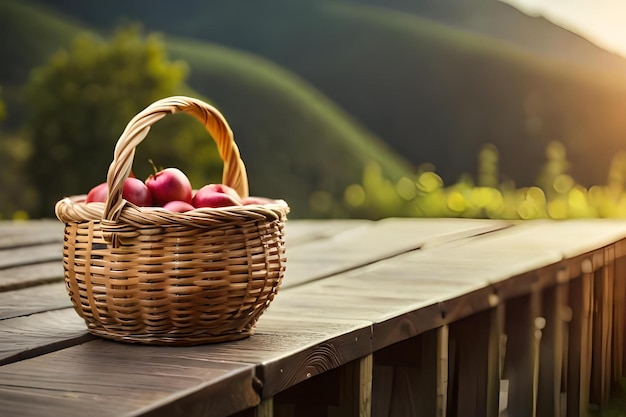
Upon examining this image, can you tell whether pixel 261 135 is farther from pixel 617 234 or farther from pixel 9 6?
pixel 617 234

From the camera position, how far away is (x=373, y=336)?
4.91 feet

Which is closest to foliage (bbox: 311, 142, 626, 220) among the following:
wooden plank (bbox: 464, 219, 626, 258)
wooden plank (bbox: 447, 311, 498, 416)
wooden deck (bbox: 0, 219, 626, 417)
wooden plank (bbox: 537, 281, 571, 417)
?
wooden plank (bbox: 464, 219, 626, 258)

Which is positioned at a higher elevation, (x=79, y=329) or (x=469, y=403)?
(x=79, y=329)

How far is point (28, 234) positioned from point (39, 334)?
56.8 inches

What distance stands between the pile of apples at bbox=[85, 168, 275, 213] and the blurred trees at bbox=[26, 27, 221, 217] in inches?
440

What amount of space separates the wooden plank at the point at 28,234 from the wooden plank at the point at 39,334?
0.96 meters

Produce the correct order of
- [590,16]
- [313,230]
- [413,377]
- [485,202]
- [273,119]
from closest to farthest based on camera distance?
[413,377]
[313,230]
[485,202]
[590,16]
[273,119]

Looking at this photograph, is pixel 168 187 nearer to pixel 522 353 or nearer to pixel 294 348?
pixel 294 348

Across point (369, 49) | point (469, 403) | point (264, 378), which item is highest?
point (369, 49)

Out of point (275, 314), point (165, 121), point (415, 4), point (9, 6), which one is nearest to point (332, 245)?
point (275, 314)

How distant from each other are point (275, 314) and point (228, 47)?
44.8 ft

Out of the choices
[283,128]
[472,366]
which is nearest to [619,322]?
[472,366]

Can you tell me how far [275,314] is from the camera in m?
1.60

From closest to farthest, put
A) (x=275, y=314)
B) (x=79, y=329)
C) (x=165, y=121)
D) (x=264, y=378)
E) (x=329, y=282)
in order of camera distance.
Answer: (x=264, y=378), (x=79, y=329), (x=275, y=314), (x=329, y=282), (x=165, y=121)
